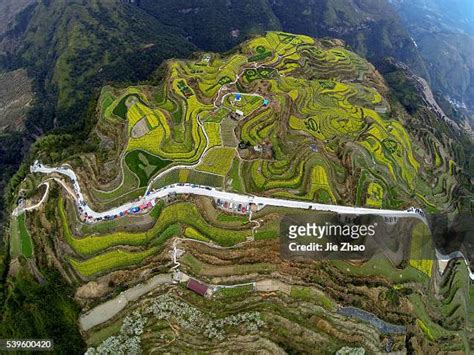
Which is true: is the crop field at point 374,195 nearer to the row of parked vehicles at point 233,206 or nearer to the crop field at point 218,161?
the row of parked vehicles at point 233,206

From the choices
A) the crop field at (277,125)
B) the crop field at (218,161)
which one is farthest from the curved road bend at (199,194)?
the crop field at (218,161)

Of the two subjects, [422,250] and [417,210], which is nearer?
[422,250]

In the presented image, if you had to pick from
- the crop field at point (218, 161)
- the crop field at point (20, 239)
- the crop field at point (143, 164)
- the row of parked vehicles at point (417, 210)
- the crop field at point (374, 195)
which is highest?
the crop field at point (218, 161)

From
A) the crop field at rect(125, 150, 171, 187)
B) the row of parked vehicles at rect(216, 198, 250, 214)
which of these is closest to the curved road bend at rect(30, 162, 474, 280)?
the row of parked vehicles at rect(216, 198, 250, 214)

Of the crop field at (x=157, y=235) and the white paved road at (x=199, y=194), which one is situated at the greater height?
the white paved road at (x=199, y=194)

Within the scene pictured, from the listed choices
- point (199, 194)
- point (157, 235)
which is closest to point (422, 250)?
point (199, 194)

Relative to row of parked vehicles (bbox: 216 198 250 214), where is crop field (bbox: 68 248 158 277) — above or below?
below

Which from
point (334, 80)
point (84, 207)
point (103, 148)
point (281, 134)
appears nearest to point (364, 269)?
point (281, 134)

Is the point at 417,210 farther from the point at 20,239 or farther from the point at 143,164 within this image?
the point at 20,239

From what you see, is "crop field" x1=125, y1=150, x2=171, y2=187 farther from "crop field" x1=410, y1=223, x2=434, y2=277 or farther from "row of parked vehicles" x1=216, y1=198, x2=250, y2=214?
"crop field" x1=410, y1=223, x2=434, y2=277
